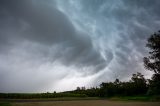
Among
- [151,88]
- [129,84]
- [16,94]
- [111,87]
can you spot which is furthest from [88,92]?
[16,94]

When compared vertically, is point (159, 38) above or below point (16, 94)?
above

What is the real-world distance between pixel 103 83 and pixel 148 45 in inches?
1999

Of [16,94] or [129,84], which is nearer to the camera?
[16,94]

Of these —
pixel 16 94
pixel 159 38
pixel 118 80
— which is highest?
Result: pixel 159 38

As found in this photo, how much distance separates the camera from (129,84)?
114938 millimetres

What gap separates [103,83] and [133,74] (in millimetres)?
16725

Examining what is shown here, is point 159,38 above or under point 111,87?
above

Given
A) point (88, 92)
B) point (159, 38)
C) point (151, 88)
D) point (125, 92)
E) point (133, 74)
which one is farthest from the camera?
point (133, 74)

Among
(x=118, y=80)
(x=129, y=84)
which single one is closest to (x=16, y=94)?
(x=129, y=84)

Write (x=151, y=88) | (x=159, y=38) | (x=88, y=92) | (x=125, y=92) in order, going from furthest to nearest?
(x=88, y=92) → (x=125, y=92) → (x=151, y=88) → (x=159, y=38)

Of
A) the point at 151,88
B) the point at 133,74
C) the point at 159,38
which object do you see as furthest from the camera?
the point at 133,74

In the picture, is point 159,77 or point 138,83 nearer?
point 159,77

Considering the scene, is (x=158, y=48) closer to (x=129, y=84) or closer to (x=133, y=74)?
(x=129, y=84)

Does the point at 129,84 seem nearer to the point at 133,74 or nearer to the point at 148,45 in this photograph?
the point at 133,74
